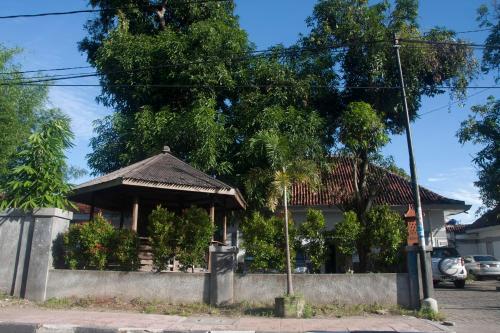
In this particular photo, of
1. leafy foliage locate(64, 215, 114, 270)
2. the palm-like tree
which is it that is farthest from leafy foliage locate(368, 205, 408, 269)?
leafy foliage locate(64, 215, 114, 270)

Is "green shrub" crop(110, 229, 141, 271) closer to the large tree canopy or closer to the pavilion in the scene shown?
the pavilion

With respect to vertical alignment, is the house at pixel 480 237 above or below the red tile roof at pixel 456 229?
below

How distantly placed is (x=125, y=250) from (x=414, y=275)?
711cm

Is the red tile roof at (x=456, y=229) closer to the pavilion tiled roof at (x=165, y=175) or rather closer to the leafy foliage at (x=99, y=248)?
the pavilion tiled roof at (x=165, y=175)

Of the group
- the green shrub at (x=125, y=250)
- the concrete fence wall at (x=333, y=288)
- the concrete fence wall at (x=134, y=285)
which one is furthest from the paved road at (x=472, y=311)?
the green shrub at (x=125, y=250)

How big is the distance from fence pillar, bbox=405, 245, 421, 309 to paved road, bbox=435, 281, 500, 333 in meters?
0.76

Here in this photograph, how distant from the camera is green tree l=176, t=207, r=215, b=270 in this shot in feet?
37.1

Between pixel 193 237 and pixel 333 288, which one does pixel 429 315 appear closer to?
pixel 333 288

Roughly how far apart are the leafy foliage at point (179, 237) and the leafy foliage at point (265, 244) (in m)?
1.07

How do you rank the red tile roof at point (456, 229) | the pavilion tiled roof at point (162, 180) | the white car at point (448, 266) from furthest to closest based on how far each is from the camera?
the red tile roof at point (456, 229)
the white car at point (448, 266)
the pavilion tiled roof at point (162, 180)

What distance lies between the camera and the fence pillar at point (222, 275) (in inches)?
425

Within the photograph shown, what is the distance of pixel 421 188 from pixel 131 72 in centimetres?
1510

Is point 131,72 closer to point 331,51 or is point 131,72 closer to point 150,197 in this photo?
point 150,197

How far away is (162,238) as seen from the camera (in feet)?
36.8
